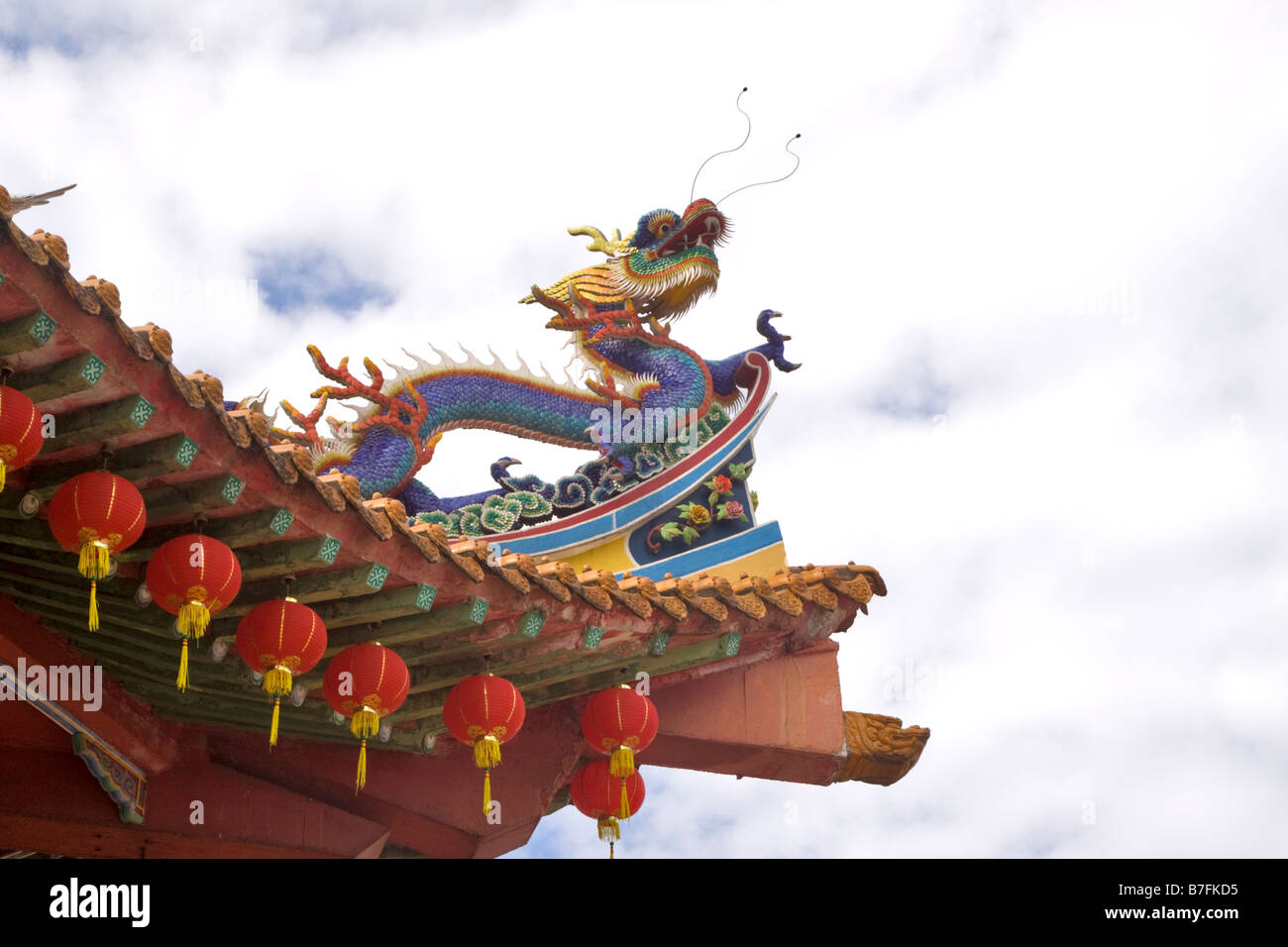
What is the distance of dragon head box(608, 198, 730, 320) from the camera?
879cm

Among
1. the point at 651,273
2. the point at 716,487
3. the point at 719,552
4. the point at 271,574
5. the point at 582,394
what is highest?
the point at 651,273

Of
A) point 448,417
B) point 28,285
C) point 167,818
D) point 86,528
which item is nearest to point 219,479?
point 86,528

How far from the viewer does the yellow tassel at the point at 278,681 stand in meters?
5.10

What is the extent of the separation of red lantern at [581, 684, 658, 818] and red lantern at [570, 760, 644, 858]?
0.30 meters

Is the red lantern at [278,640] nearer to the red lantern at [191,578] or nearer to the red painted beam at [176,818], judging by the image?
the red lantern at [191,578]

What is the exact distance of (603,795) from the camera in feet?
22.5

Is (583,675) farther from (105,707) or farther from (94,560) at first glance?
(94,560)

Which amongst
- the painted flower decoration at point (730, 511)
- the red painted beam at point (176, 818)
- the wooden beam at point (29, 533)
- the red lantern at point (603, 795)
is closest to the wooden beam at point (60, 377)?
the wooden beam at point (29, 533)

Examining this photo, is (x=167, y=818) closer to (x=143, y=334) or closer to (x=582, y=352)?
(x=143, y=334)

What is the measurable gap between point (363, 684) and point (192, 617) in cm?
83

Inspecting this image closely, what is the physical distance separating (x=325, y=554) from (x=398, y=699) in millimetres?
786

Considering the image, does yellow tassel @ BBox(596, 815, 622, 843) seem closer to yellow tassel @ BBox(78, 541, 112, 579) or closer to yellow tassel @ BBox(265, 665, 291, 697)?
yellow tassel @ BBox(265, 665, 291, 697)

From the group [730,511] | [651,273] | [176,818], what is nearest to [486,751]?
[176,818]

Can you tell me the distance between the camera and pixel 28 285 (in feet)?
13.3
